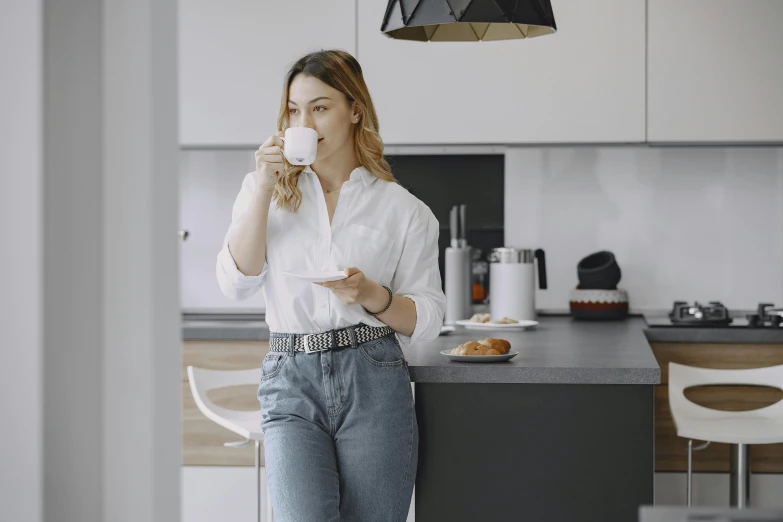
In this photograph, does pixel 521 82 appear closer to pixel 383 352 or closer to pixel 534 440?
pixel 534 440

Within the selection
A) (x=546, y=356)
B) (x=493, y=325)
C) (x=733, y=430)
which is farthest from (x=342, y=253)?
(x=733, y=430)

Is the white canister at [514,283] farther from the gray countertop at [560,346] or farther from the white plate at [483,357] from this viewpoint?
Result: the white plate at [483,357]

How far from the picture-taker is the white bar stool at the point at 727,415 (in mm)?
2688

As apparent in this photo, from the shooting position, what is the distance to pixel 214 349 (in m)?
3.35

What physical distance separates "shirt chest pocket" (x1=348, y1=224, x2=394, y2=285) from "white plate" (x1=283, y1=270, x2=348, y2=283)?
143 mm

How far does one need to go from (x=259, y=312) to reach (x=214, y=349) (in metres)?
0.71

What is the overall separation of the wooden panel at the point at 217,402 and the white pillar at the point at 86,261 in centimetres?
249

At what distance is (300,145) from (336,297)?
31 centimetres

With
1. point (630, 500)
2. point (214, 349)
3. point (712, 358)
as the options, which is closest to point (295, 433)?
point (630, 500)

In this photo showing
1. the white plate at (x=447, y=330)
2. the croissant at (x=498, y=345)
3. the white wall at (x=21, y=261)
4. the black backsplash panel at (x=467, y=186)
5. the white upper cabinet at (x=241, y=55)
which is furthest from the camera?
the black backsplash panel at (x=467, y=186)

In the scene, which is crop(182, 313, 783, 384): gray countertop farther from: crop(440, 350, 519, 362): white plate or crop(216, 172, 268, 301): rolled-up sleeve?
crop(216, 172, 268, 301): rolled-up sleeve

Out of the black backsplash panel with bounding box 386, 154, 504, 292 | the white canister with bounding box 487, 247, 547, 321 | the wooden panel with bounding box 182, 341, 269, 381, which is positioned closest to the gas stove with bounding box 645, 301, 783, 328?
the white canister with bounding box 487, 247, 547, 321

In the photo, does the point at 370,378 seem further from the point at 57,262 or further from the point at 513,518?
the point at 57,262

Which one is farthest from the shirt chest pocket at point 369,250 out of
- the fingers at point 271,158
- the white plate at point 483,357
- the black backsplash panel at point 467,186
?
the black backsplash panel at point 467,186
